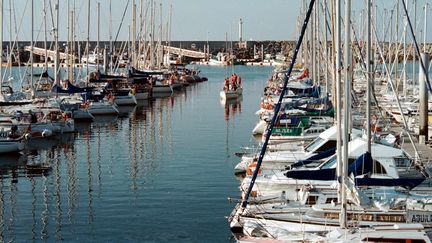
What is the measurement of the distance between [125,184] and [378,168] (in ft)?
36.7

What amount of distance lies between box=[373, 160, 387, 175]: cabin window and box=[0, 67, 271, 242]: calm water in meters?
4.34

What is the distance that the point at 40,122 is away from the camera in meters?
43.8

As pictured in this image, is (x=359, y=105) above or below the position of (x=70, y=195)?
above

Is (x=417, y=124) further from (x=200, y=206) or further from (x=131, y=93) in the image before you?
(x=131, y=93)

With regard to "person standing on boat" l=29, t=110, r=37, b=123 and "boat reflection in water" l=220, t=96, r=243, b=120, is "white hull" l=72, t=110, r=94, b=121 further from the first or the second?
"person standing on boat" l=29, t=110, r=37, b=123

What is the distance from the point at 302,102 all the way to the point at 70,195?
1972cm

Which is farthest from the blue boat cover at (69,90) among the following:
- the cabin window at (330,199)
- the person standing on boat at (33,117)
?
the cabin window at (330,199)

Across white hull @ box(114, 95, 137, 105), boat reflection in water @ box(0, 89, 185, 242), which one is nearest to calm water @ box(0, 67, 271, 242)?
boat reflection in water @ box(0, 89, 185, 242)

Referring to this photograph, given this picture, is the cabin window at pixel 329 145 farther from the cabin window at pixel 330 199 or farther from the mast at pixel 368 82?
the cabin window at pixel 330 199

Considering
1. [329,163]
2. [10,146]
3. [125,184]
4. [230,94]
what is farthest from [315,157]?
[230,94]

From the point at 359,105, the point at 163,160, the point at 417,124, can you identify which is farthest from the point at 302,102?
the point at 163,160

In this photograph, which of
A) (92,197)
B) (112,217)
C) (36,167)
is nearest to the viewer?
(112,217)

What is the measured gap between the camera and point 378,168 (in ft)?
70.3

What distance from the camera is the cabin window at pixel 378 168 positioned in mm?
21283
